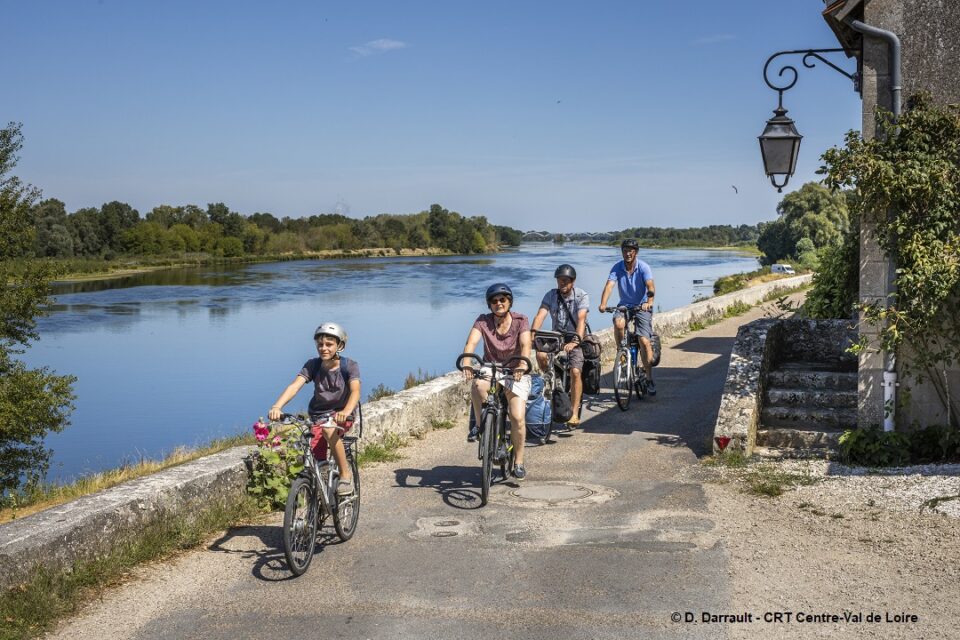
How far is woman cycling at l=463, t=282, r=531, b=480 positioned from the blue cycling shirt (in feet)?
12.2

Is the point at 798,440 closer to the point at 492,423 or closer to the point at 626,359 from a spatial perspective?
the point at 626,359

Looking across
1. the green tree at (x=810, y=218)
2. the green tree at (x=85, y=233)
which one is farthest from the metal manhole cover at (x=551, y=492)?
the green tree at (x=85, y=233)

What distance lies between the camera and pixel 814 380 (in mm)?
9312

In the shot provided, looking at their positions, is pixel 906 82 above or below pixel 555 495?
above

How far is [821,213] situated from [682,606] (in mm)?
85304

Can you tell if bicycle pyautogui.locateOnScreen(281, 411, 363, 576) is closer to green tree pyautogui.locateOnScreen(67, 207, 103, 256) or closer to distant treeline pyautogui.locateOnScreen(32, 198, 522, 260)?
distant treeline pyautogui.locateOnScreen(32, 198, 522, 260)

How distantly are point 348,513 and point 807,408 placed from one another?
4.97m

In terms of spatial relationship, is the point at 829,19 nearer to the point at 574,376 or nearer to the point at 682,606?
the point at 574,376

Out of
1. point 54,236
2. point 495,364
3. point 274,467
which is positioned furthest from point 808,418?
point 54,236

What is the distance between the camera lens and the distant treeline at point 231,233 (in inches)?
4346

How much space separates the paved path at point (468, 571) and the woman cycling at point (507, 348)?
1.95 feet

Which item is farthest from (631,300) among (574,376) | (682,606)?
(682,606)

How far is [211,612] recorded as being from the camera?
484 cm

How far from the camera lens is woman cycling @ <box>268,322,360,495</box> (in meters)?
6.01
